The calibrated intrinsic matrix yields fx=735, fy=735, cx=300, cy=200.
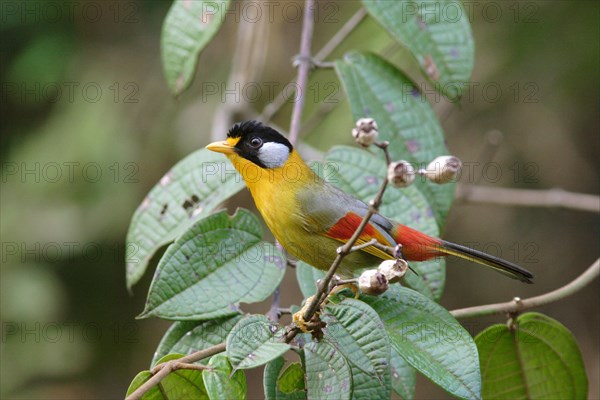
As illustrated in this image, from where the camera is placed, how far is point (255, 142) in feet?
8.15

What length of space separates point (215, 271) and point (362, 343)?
0.54 meters

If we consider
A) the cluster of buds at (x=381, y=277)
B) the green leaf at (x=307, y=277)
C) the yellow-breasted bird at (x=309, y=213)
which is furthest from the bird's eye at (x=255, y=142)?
the cluster of buds at (x=381, y=277)

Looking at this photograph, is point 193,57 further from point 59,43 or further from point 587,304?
point 587,304

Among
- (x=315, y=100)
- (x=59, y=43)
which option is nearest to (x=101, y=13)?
(x=59, y=43)

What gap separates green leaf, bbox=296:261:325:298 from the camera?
6.42 ft

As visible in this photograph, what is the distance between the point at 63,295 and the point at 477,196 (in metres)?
2.13

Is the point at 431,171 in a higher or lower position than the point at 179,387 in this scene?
higher

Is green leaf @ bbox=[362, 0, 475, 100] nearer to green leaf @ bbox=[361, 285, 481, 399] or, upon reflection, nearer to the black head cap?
the black head cap

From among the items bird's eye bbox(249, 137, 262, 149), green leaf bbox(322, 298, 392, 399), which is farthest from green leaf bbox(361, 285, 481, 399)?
A: bird's eye bbox(249, 137, 262, 149)

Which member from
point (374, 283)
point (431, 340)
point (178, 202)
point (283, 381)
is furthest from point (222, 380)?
point (178, 202)

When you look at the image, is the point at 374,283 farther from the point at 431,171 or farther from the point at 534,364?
the point at 534,364

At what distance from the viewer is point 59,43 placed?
389 cm

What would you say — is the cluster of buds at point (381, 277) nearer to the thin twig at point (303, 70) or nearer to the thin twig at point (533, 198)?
the thin twig at point (303, 70)

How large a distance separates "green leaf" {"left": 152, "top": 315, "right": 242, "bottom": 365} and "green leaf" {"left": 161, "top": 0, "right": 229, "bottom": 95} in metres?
0.78
